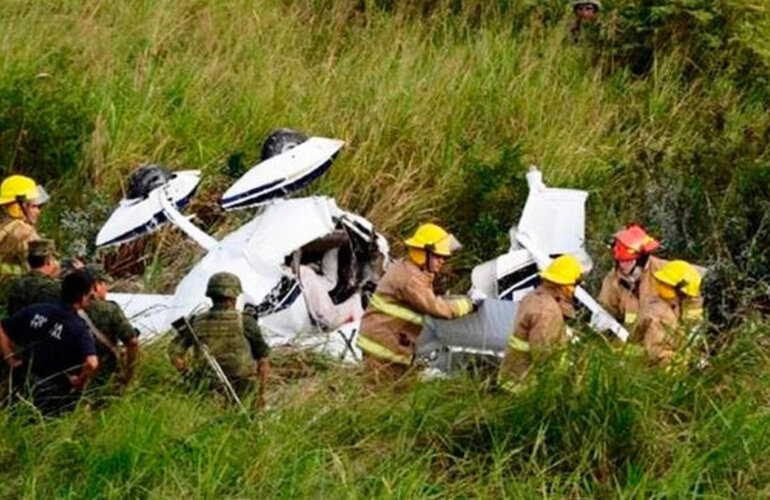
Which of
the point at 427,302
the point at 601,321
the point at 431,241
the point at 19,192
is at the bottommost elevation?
the point at 601,321

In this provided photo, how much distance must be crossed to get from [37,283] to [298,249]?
1913 millimetres

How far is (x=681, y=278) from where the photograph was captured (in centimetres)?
745

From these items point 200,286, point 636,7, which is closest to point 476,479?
point 200,286

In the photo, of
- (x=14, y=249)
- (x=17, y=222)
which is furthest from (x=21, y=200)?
(x=14, y=249)

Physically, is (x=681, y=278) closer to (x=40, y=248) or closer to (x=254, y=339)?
(x=254, y=339)

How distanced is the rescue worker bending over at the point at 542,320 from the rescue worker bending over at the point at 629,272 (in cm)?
80

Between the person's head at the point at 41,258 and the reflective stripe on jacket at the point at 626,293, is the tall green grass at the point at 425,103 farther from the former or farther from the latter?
the person's head at the point at 41,258

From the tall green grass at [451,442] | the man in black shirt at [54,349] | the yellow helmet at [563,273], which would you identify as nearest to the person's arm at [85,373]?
the man in black shirt at [54,349]

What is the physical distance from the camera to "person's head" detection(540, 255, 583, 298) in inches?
282

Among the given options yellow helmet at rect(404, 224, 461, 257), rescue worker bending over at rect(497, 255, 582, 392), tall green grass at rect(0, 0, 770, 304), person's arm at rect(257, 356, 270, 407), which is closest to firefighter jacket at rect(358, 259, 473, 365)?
yellow helmet at rect(404, 224, 461, 257)

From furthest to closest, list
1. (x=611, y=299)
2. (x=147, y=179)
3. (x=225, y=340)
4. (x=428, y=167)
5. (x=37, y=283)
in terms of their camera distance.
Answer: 1. (x=428, y=167)
2. (x=147, y=179)
3. (x=611, y=299)
4. (x=37, y=283)
5. (x=225, y=340)

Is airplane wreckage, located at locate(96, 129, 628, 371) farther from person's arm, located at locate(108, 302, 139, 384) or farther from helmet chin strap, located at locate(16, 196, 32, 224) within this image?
person's arm, located at locate(108, 302, 139, 384)

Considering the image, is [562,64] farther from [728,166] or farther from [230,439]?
[230,439]

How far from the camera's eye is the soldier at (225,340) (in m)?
6.86
